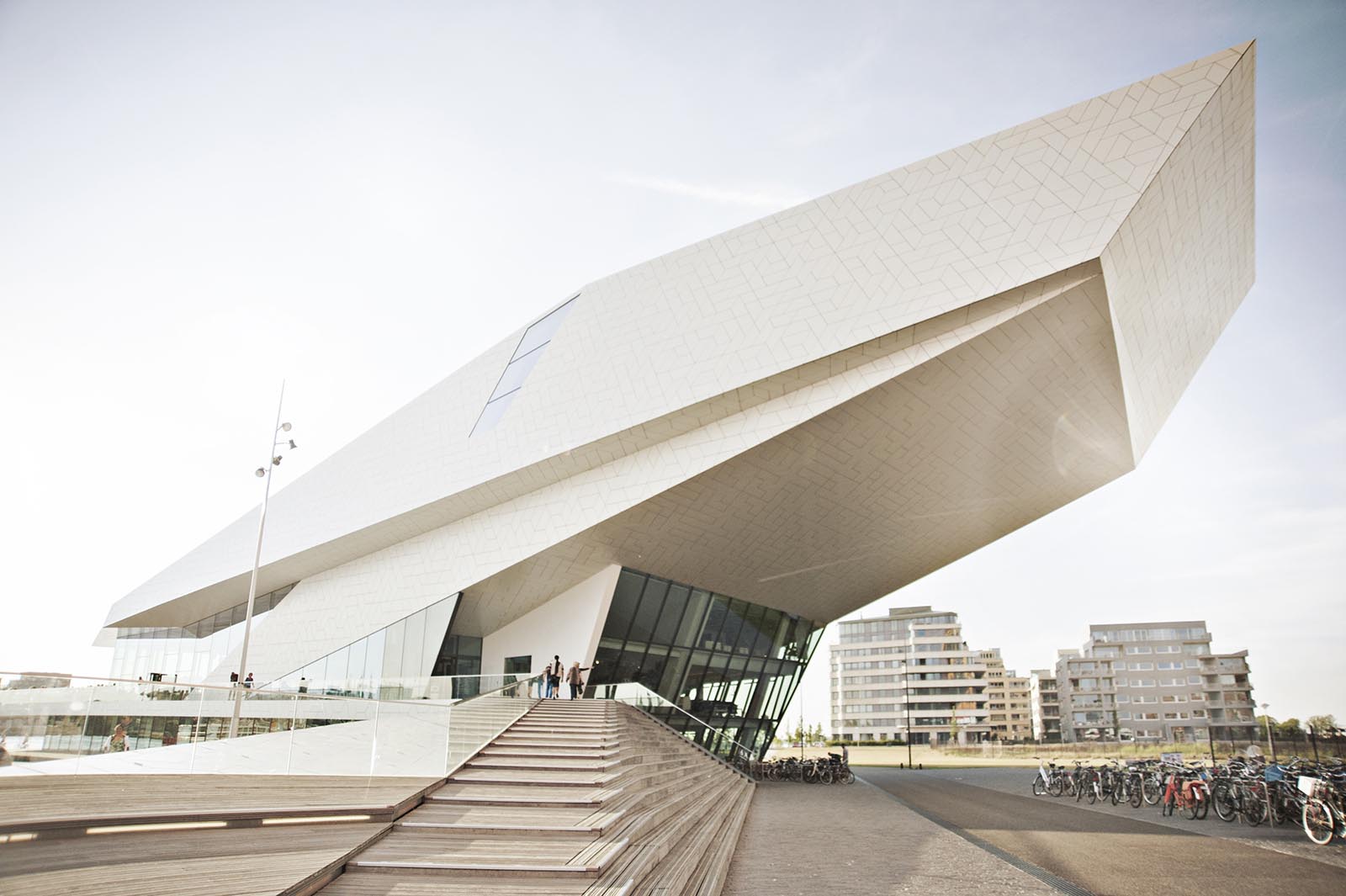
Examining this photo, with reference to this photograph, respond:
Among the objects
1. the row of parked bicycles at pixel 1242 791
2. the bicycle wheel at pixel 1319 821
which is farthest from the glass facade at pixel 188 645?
the bicycle wheel at pixel 1319 821

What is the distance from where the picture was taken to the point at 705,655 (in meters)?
24.4

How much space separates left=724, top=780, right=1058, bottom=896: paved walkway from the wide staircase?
0.37 m

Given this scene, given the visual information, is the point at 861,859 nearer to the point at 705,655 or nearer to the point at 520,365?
the point at 520,365

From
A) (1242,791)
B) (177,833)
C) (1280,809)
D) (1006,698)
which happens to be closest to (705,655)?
(1242,791)

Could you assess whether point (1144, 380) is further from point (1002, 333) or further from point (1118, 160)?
point (1118, 160)

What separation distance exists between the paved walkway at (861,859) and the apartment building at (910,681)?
230 feet

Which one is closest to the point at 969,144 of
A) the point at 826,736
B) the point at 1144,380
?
the point at 1144,380

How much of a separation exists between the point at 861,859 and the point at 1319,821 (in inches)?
248

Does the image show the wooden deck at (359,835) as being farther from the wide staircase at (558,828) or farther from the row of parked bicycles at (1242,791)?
the row of parked bicycles at (1242,791)

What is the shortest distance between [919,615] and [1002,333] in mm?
74727

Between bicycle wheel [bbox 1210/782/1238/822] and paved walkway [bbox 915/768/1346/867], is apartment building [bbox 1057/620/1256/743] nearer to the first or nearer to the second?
paved walkway [bbox 915/768/1346/867]

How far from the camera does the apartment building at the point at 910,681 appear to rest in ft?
262

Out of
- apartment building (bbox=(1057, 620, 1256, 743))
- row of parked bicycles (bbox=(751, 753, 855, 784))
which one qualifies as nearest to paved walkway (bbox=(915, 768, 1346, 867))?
row of parked bicycles (bbox=(751, 753, 855, 784))

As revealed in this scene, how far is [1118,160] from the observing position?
1256 cm
